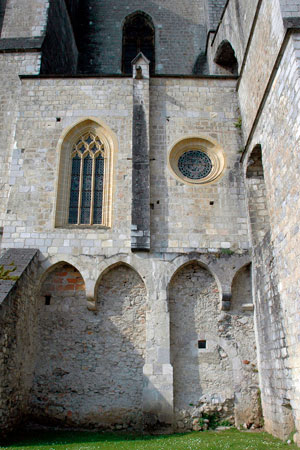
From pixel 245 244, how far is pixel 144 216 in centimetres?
245

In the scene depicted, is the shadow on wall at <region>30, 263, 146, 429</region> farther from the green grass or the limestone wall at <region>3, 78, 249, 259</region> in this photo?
the limestone wall at <region>3, 78, 249, 259</region>

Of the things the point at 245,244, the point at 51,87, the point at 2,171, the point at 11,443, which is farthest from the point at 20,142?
the point at 11,443

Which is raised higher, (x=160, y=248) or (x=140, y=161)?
(x=140, y=161)

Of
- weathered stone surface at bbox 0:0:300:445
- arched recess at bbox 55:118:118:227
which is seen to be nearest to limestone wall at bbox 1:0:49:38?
weathered stone surface at bbox 0:0:300:445

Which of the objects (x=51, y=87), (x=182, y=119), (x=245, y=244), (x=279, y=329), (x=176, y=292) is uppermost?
(x=51, y=87)

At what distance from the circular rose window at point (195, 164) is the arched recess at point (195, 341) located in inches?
94.6

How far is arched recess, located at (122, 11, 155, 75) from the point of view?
17.2 meters

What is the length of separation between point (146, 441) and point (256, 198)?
5.78 m

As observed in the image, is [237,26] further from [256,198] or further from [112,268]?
[112,268]

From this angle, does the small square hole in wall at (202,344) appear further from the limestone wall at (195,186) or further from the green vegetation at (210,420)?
the limestone wall at (195,186)

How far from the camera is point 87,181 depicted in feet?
36.3

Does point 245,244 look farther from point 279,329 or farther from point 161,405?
point 161,405

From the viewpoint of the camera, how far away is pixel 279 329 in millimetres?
8117

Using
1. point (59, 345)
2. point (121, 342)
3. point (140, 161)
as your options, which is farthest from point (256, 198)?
point (59, 345)
